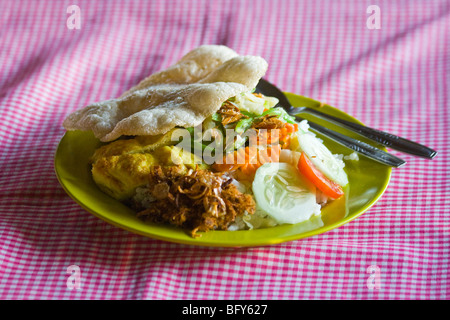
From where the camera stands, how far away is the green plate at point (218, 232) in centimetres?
294

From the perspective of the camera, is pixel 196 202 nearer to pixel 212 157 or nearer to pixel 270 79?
pixel 212 157

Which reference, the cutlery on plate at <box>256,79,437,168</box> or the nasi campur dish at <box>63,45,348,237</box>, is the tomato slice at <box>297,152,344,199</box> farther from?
the cutlery on plate at <box>256,79,437,168</box>

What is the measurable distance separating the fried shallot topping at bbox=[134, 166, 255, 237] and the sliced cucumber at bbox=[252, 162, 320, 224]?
0.11 metres

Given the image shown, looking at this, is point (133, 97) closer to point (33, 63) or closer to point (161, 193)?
point (161, 193)

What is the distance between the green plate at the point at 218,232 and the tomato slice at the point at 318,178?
0.06 m

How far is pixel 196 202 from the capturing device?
305cm

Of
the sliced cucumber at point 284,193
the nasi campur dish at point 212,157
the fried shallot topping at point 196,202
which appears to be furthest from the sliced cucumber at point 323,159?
the fried shallot topping at point 196,202

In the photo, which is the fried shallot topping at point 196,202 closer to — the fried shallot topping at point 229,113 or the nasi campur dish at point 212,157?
the nasi campur dish at point 212,157

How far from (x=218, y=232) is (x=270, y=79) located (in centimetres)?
285

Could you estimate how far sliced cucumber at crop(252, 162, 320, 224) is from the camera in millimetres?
3096

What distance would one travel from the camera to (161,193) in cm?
309

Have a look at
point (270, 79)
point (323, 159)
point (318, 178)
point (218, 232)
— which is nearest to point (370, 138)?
point (323, 159)

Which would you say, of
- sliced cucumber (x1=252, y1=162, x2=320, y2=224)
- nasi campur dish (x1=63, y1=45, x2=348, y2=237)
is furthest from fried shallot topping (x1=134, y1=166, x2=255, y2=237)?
sliced cucumber (x1=252, y1=162, x2=320, y2=224)

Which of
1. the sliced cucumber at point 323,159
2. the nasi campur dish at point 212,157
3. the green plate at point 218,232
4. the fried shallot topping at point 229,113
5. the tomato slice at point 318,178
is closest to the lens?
the green plate at point 218,232
